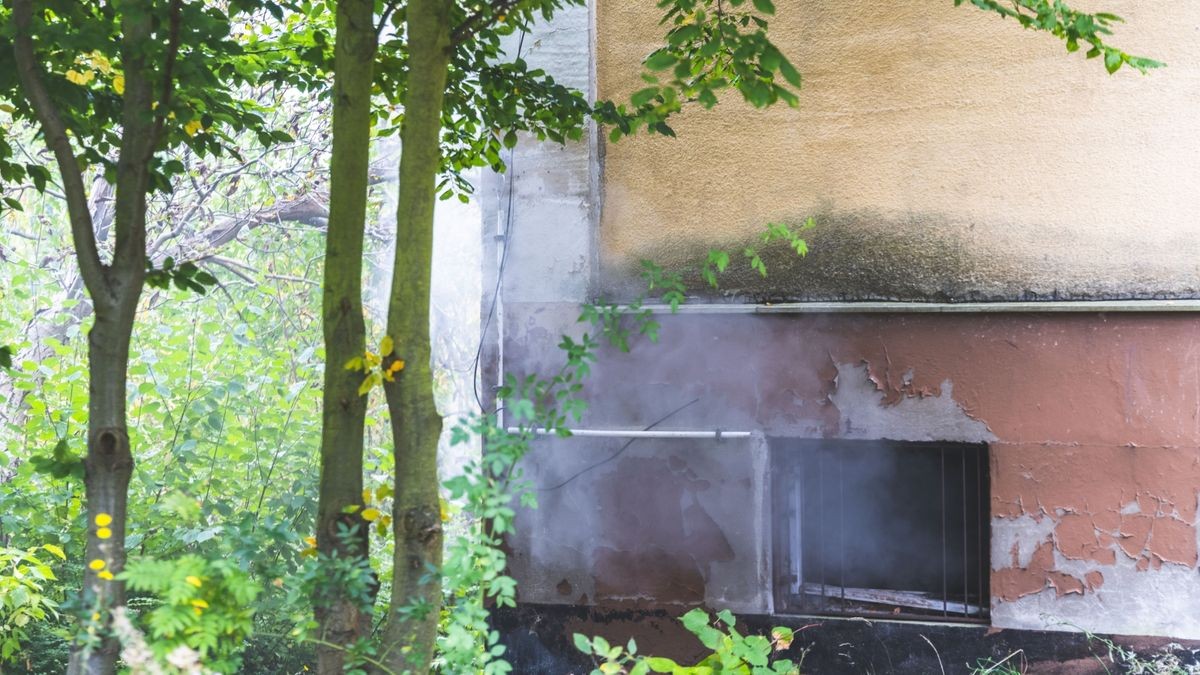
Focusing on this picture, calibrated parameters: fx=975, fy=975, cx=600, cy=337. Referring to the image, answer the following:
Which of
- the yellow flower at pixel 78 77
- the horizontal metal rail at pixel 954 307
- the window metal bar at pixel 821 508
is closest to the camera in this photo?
the yellow flower at pixel 78 77

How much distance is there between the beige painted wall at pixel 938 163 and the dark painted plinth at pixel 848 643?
167 cm

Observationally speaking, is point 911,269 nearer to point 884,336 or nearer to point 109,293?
point 884,336

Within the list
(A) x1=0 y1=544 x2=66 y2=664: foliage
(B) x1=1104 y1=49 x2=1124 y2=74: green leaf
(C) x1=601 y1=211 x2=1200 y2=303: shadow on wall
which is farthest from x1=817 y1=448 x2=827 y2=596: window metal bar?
(A) x1=0 y1=544 x2=66 y2=664: foliage

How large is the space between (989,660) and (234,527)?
361cm

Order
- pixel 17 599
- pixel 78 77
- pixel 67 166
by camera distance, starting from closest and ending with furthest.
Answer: pixel 67 166 → pixel 78 77 → pixel 17 599

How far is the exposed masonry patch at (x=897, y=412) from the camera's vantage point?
15.9 ft

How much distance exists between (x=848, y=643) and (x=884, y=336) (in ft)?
5.16

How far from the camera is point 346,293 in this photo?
315 cm

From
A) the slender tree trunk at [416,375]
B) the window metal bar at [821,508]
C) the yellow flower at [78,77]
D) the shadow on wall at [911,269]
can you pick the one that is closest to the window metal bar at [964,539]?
the window metal bar at [821,508]

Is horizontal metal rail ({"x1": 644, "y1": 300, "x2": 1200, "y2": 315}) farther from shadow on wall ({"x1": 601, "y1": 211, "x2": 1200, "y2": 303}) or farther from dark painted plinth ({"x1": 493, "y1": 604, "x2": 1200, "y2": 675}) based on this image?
dark painted plinth ({"x1": 493, "y1": 604, "x2": 1200, "y2": 675})

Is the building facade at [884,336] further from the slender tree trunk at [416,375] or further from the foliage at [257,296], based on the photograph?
the slender tree trunk at [416,375]

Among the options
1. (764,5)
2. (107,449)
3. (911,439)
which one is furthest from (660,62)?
(911,439)

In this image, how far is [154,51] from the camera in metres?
3.09

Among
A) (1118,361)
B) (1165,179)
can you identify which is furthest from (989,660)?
(1165,179)
